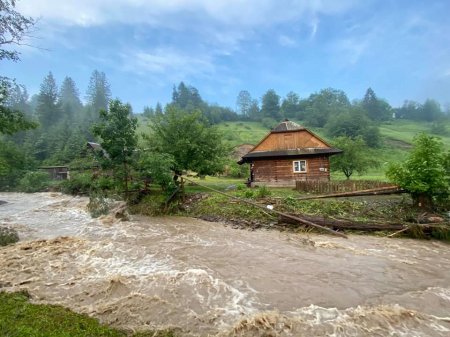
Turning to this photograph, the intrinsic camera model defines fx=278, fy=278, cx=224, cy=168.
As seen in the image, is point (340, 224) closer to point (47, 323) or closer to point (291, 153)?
point (47, 323)

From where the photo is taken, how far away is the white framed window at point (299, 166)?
27389mm

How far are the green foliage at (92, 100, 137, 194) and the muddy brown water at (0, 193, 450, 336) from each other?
26.5 feet

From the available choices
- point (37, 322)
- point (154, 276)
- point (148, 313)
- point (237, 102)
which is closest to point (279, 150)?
point (154, 276)

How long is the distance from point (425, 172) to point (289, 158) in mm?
13379

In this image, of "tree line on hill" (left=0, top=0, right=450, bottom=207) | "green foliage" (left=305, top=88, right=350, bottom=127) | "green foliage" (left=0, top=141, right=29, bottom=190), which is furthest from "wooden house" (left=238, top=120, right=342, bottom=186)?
"green foliage" (left=305, top=88, right=350, bottom=127)

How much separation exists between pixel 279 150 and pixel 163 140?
11547 millimetres

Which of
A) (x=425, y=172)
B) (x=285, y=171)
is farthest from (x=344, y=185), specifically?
(x=285, y=171)

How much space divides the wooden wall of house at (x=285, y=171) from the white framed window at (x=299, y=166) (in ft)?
0.91

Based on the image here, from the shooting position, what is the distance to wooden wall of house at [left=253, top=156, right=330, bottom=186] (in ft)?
88.6

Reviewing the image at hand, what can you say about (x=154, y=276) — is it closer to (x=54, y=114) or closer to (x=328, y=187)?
(x=328, y=187)

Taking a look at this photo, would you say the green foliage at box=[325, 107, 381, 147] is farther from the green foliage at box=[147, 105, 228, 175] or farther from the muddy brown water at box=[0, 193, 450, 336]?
the muddy brown water at box=[0, 193, 450, 336]

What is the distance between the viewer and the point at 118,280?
849 centimetres

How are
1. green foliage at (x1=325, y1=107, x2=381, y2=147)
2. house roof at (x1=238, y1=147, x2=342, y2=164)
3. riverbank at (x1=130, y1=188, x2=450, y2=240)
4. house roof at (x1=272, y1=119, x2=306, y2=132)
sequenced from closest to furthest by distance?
riverbank at (x1=130, y1=188, x2=450, y2=240)
house roof at (x1=238, y1=147, x2=342, y2=164)
house roof at (x1=272, y1=119, x2=306, y2=132)
green foliage at (x1=325, y1=107, x2=381, y2=147)

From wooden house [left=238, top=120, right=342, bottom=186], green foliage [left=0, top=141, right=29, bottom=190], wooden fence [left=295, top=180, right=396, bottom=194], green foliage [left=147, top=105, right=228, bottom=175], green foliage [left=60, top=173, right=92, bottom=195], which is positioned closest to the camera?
wooden fence [left=295, top=180, right=396, bottom=194]
